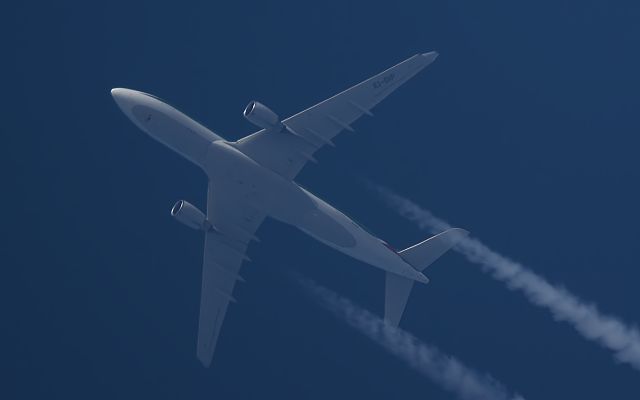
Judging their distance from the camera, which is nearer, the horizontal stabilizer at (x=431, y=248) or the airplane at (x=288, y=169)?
the airplane at (x=288, y=169)

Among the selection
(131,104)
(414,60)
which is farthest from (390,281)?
(131,104)

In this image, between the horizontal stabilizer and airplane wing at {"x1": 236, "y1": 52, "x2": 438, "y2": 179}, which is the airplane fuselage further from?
airplane wing at {"x1": 236, "y1": 52, "x2": 438, "y2": 179}

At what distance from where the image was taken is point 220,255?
54.3 m

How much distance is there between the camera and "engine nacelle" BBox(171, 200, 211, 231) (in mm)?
51250

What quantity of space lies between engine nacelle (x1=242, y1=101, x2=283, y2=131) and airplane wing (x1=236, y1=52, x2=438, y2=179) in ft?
5.89

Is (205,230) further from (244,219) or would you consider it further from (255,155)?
(255,155)

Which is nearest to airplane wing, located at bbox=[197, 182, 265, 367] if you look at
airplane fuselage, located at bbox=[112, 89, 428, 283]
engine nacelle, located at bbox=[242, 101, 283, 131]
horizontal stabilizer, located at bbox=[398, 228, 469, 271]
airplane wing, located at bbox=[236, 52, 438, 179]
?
airplane fuselage, located at bbox=[112, 89, 428, 283]

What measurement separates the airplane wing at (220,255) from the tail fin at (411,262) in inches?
371

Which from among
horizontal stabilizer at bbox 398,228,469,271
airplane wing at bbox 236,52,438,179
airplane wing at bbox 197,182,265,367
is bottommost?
airplane wing at bbox 197,182,265,367

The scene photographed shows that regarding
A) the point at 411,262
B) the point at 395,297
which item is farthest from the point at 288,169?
the point at 395,297

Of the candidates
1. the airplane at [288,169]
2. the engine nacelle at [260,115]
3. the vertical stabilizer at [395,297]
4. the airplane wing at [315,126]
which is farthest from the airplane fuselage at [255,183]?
the engine nacelle at [260,115]

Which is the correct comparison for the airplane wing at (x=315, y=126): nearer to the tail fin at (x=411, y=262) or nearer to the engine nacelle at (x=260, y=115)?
the engine nacelle at (x=260, y=115)

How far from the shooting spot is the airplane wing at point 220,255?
53.3 metres

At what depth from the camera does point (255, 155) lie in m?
51.7
